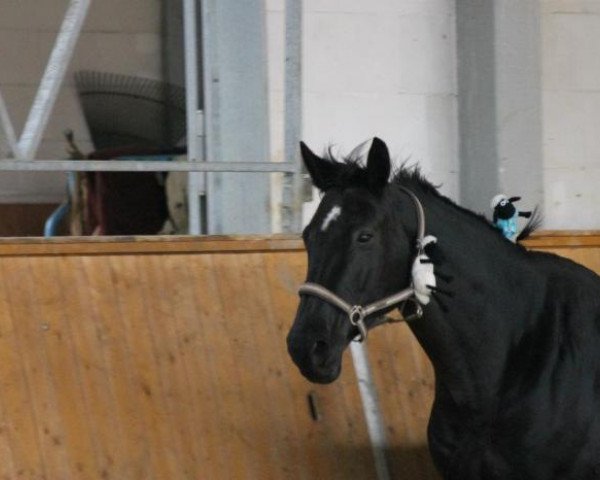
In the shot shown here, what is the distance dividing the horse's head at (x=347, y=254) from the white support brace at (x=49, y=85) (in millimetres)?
2279

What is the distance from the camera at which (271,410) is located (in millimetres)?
6023

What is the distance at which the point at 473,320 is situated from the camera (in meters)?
4.55

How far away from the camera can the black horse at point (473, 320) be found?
4359 millimetres

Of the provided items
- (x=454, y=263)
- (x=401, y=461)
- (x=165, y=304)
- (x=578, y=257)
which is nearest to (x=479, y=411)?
(x=454, y=263)

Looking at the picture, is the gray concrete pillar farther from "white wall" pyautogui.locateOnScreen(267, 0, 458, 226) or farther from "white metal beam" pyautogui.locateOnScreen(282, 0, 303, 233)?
"white metal beam" pyautogui.locateOnScreen(282, 0, 303, 233)

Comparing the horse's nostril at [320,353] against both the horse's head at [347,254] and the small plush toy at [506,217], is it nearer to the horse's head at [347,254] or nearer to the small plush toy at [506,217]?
the horse's head at [347,254]

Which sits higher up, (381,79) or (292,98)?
(381,79)

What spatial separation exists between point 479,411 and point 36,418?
2161 mm

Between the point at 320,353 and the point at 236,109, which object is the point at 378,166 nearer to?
the point at 320,353

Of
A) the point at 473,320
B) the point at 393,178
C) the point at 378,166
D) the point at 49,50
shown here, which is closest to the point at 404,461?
the point at 473,320

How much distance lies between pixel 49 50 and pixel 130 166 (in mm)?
2010

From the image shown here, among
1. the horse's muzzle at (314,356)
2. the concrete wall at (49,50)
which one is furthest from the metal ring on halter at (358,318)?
the concrete wall at (49,50)

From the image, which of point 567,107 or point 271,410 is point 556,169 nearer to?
point 567,107

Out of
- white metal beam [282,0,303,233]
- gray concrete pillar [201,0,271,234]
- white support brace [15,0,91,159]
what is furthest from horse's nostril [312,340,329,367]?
gray concrete pillar [201,0,271,234]
